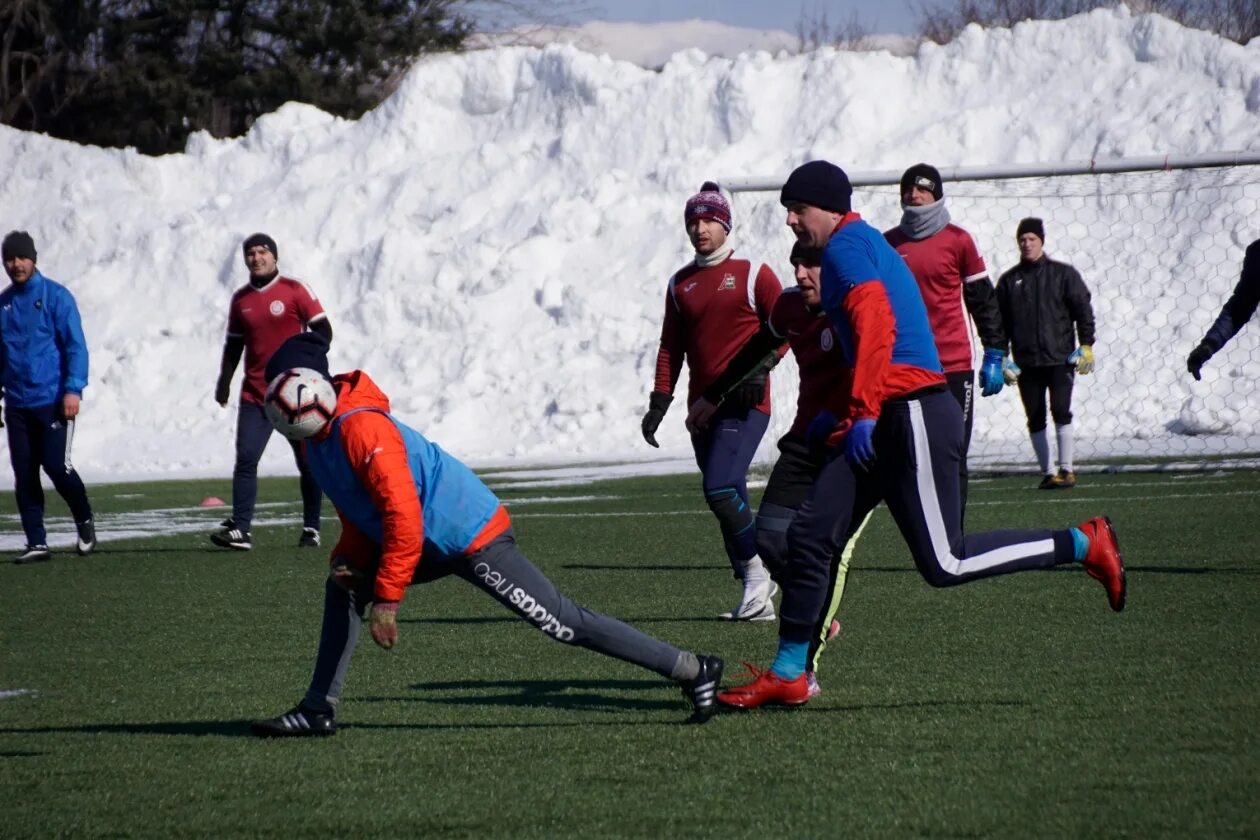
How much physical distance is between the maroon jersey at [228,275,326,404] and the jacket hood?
678cm

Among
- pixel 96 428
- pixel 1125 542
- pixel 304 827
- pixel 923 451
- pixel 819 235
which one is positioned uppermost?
pixel 819 235

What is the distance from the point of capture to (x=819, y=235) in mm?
6238

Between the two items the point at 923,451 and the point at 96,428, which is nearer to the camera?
the point at 923,451

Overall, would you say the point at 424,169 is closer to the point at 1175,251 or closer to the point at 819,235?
the point at 1175,251

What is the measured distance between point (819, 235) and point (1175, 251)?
68.4 feet

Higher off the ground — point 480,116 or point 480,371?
point 480,116

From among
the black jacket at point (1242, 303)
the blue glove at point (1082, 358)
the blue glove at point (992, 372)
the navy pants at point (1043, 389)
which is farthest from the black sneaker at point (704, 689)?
the blue glove at point (1082, 358)

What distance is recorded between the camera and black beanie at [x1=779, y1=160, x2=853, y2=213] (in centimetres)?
618

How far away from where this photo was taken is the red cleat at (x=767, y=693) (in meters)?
6.16

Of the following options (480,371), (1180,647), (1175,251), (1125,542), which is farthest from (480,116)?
(1180,647)

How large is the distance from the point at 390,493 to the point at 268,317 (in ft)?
24.0

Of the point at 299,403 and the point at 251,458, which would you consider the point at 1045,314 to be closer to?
the point at 251,458

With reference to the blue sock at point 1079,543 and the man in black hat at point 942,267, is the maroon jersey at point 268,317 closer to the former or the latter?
the man in black hat at point 942,267

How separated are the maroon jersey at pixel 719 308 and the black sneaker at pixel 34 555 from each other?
5.79 meters
